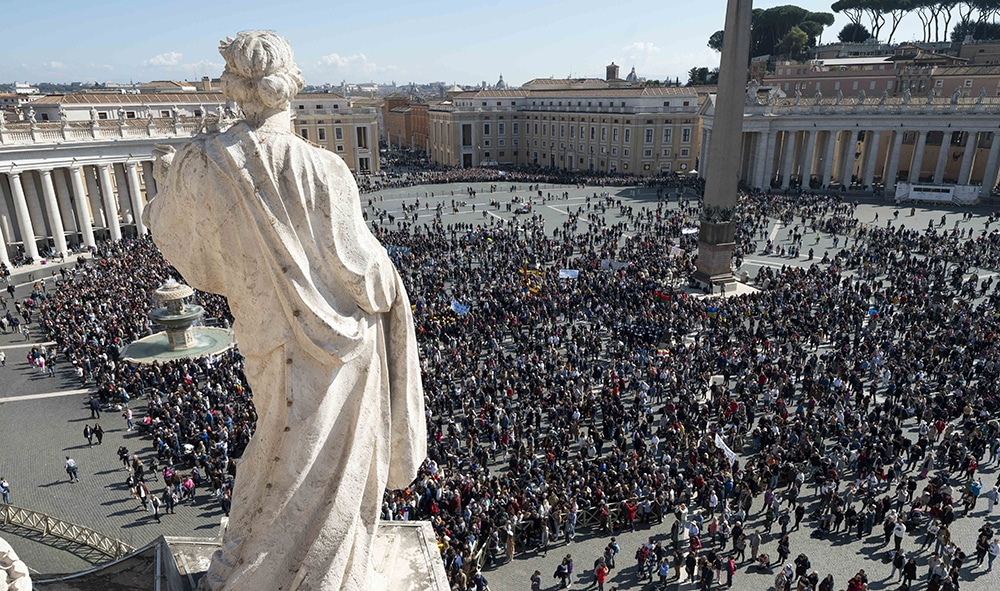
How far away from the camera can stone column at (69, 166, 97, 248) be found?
4319cm

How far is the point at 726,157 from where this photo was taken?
32188 millimetres

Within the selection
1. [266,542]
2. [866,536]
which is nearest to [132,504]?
[266,542]

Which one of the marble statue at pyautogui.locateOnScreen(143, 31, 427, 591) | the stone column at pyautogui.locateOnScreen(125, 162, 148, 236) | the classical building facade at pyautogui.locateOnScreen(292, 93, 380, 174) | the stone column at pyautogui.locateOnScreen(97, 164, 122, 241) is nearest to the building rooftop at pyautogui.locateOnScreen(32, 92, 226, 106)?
the classical building facade at pyautogui.locateOnScreen(292, 93, 380, 174)

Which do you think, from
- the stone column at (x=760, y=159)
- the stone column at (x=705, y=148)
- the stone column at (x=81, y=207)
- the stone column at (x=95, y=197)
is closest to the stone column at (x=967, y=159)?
the stone column at (x=760, y=159)

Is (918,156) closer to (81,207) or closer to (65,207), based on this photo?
(81,207)

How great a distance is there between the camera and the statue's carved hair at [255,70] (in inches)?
163

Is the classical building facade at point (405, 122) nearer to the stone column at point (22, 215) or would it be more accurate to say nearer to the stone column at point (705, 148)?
the stone column at point (705, 148)

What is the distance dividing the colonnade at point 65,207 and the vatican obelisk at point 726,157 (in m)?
31.6

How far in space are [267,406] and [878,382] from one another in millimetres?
22829

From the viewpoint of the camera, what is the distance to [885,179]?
205 feet

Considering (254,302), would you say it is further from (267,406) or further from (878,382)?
(878,382)

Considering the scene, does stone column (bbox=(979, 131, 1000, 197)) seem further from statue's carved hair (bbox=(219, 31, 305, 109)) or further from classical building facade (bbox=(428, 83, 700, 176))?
statue's carved hair (bbox=(219, 31, 305, 109))

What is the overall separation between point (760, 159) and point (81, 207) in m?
56.9

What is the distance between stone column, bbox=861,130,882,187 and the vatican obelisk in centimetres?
3609
